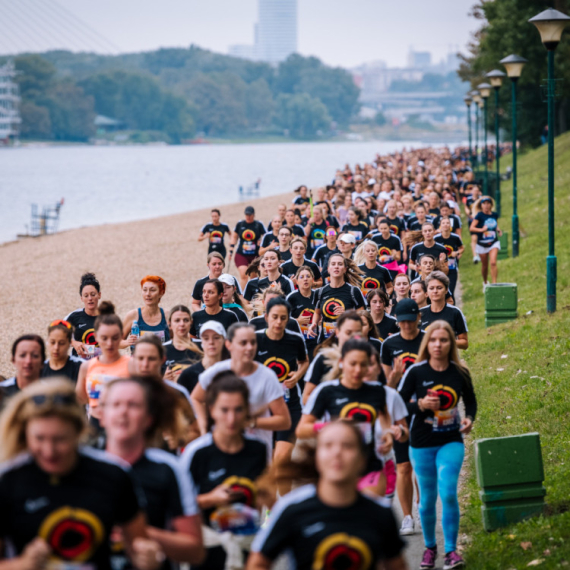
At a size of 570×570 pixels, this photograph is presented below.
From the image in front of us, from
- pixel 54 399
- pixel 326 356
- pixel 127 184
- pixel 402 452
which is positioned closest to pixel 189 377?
pixel 326 356

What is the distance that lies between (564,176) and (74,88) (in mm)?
157105

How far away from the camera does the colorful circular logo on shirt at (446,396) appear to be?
251 inches

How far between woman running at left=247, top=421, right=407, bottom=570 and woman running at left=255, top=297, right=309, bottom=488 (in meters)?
3.70

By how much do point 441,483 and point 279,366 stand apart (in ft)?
5.96

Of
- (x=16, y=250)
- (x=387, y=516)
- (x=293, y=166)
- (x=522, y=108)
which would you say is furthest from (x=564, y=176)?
(x=293, y=166)

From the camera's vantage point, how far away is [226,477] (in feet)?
15.6

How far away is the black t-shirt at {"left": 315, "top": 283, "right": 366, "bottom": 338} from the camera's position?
31.9 feet

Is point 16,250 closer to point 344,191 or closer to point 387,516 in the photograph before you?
point 344,191

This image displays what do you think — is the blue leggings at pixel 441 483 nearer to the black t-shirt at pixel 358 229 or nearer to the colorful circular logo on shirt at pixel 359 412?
the colorful circular logo on shirt at pixel 359 412

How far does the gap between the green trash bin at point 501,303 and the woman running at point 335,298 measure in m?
5.09

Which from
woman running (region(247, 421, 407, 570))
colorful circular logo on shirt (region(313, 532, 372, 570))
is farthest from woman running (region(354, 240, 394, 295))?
colorful circular logo on shirt (region(313, 532, 372, 570))

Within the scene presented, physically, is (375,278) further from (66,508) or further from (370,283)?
(66,508)

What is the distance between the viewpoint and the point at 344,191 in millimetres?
23078

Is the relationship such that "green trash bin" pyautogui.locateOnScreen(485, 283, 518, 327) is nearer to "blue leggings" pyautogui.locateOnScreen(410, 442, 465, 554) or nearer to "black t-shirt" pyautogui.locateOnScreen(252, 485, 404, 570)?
"blue leggings" pyautogui.locateOnScreen(410, 442, 465, 554)
